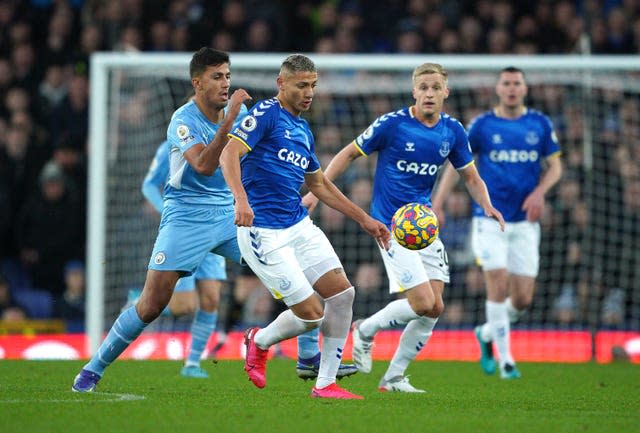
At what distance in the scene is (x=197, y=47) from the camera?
1720 centimetres

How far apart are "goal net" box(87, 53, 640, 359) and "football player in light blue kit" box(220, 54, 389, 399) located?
19.8ft

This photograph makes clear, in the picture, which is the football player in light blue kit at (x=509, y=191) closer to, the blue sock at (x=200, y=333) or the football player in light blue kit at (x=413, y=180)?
the football player in light blue kit at (x=413, y=180)

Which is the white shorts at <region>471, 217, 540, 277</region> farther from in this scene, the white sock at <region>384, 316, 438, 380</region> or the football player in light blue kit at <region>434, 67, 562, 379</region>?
the white sock at <region>384, 316, 438, 380</region>

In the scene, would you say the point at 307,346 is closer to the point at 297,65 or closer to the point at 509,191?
the point at 297,65

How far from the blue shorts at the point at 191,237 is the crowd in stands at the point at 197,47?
21.2 ft

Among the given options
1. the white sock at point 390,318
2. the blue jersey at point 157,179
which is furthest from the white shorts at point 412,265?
the blue jersey at point 157,179

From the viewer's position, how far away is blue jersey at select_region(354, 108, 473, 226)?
9258mm

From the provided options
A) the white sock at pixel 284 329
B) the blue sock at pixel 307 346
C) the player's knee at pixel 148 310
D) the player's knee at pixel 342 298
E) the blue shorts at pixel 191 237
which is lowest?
the blue sock at pixel 307 346

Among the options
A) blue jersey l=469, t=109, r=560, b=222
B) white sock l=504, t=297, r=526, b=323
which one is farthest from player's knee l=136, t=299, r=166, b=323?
white sock l=504, t=297, r=526, b=323

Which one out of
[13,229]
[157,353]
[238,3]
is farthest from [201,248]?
[238,3]

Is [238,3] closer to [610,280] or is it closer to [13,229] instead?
[13,229]

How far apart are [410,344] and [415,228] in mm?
1050

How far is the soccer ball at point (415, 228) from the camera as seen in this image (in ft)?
27.9

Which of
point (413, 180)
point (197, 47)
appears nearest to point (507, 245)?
point (413, 180)
